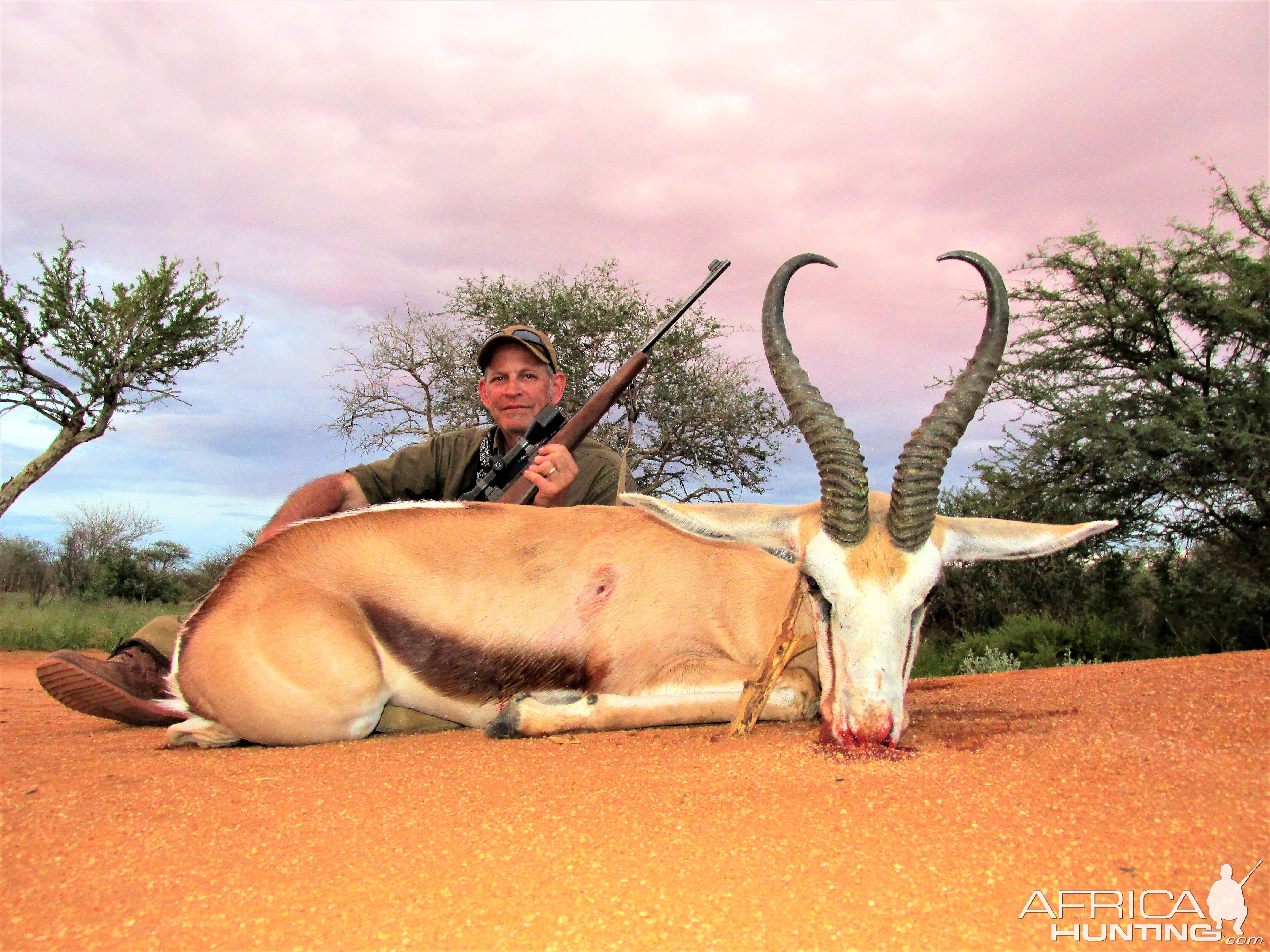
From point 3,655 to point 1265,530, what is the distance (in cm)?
1805

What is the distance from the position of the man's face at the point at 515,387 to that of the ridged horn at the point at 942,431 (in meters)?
3.87

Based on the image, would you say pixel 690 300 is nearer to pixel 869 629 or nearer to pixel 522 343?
pixel 522 343

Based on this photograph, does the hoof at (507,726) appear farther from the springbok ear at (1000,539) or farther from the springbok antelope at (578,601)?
the springbok ear at (1000,539)

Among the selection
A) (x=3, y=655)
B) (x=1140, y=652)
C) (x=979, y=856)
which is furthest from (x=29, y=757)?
(x=3, y=655)

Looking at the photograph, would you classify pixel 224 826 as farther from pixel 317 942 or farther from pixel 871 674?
pixel 871 674

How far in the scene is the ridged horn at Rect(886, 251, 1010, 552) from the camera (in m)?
3.35

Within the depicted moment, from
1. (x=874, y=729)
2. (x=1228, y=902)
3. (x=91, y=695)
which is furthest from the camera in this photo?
(x=91, y=695)

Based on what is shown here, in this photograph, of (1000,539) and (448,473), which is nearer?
(1000,539)

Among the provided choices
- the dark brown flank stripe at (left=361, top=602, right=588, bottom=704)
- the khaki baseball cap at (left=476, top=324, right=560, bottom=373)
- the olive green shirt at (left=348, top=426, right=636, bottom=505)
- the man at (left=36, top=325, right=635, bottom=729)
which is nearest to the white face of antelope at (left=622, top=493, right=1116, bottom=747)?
the dark brown flank stripe at (left=361, top=602, right=588, bottom=704)

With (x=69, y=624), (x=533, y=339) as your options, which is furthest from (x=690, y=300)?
(x=69, y=624)

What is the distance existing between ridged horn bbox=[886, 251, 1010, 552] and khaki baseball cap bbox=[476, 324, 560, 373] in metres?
3.95

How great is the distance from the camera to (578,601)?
13.4 feet

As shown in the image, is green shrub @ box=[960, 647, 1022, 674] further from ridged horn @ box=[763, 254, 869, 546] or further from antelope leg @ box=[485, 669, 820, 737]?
ridged horn @ box=[763, 254, 869, 546]

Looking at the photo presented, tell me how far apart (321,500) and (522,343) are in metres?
2.07
